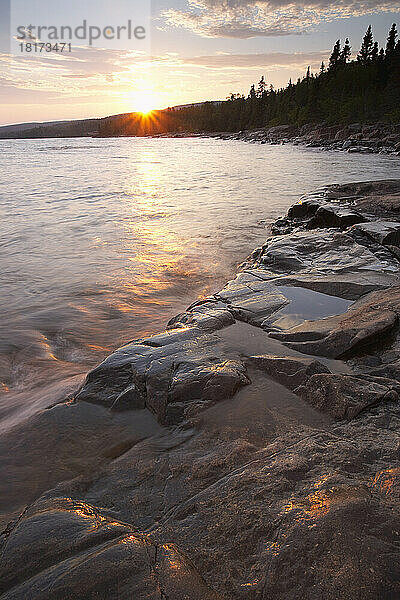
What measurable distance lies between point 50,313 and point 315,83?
76.3 metres

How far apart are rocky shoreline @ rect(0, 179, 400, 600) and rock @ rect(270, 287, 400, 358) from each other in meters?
0.02

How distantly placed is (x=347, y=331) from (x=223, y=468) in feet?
5.98

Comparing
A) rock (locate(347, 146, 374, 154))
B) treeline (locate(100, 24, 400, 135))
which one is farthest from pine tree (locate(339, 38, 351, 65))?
rock (locate(347, 146, 374, 154))

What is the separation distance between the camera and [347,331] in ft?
10.8

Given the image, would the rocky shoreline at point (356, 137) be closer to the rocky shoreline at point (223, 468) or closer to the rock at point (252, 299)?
the rock at point (252, 299)

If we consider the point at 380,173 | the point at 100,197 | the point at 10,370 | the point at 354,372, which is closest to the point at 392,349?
the point at 354,372

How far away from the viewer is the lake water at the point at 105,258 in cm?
444

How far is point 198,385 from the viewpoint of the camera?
9.07ft

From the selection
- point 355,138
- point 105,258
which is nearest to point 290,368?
point 105,258

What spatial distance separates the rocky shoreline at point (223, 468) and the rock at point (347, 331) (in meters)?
0.02

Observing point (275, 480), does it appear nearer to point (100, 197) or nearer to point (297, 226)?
point (297, 226)

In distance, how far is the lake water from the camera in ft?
14.6

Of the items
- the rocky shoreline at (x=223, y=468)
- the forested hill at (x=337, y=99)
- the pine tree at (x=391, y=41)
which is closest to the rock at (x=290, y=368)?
the rocky shoreline at (x=223, y=468)

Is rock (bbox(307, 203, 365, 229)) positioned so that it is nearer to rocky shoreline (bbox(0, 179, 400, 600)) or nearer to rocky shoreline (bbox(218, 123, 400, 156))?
rocky shoreline (bbox(0, 179, 400, 600))
